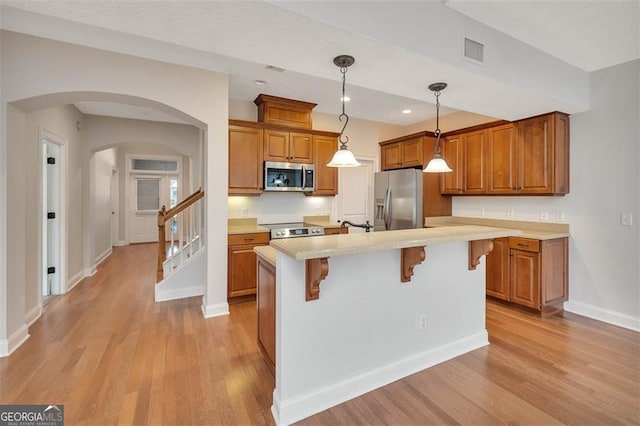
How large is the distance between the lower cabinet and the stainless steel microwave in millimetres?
2708

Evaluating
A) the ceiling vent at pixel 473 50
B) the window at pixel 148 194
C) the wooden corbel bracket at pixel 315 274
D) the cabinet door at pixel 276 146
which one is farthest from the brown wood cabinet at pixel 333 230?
the window at pixel 148 194

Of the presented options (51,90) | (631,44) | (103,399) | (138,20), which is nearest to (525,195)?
(631,44)

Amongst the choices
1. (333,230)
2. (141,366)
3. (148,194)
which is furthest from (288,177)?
(148,194)

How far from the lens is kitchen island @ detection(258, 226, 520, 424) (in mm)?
1803

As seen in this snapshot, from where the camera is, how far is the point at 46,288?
394 cm

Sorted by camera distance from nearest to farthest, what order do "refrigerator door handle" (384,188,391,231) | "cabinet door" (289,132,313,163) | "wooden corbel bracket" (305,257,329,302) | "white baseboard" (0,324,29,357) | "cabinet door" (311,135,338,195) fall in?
"wooden corbel bracket" (305,257,329,302), "white baseboard" (0,324,29,357), "cabinet door" (289,132,313,163), "cabinet door" (311,135,338,195), "refrigerator door handle" (384,188,391,231)

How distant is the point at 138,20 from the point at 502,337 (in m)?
3.83

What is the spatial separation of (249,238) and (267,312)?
1653 mm

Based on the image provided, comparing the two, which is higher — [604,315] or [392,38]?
[392,38]

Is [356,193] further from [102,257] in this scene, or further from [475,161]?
[102,257]

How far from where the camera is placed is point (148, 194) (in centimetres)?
842

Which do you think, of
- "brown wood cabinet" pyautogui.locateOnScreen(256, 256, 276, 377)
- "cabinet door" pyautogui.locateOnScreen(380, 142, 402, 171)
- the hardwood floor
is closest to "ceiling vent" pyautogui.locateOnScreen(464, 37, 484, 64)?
"brown wood cabinet" pyautogui.locateOnScreen(256, 256, 276, 377)

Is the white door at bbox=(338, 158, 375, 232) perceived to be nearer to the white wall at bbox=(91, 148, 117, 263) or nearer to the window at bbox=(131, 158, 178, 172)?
the white wall at bbox=(91, 148, 117, 263)

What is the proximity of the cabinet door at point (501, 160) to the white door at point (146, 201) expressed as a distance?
26.1 feet
